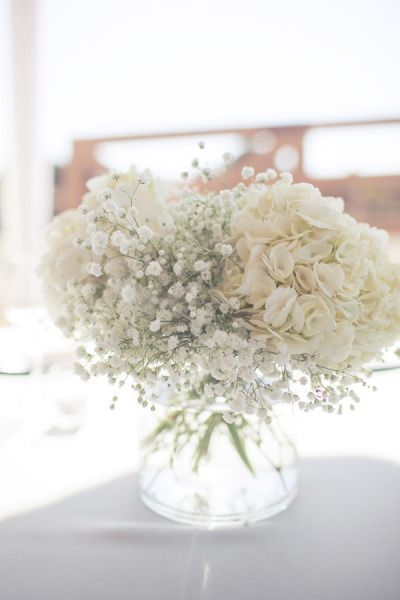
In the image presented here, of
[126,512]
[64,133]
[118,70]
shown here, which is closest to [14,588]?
[126,512]

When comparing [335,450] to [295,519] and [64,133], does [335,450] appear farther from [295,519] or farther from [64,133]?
[64,133]

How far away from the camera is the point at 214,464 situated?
0.83m

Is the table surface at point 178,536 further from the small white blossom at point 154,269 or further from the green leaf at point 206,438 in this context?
the small white blossom at point 154,269

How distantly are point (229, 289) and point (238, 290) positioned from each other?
31 mm

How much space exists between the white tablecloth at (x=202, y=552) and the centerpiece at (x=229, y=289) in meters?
0.06

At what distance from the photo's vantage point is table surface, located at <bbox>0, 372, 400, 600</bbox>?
641 millimetres

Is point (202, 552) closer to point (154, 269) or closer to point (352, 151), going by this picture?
point (154, 269)

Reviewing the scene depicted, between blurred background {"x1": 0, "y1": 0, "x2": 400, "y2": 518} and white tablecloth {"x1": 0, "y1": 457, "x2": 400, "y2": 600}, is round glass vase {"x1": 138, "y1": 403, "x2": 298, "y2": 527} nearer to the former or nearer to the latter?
white tablecloth {"x1": 0, "y1": 457, "x2": 400, "y2": 600}

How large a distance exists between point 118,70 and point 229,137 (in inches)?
46.0

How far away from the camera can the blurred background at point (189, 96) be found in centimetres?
289

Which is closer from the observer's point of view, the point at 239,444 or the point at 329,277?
the point at 329,277

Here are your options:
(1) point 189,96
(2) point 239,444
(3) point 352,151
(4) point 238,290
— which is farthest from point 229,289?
(1) point 189,96

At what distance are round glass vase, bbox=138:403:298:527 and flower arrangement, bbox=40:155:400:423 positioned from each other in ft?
0.56

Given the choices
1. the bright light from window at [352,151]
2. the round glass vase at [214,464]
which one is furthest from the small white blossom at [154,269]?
the bright light from window at [352,151]
